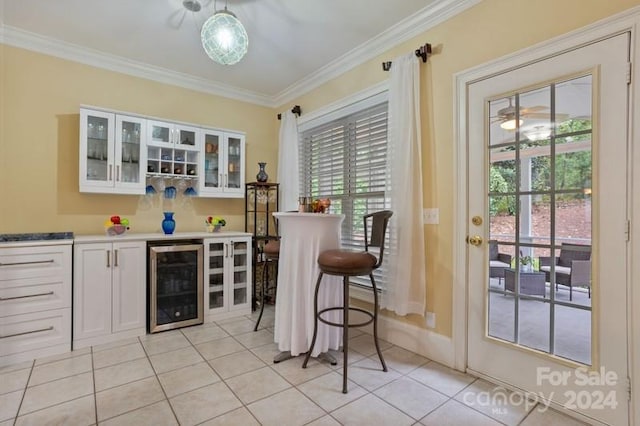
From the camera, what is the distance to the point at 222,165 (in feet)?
12.3

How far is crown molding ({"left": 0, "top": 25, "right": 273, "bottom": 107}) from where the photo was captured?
2.83m

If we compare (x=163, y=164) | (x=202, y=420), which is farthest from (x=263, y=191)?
(x=202, y=420)

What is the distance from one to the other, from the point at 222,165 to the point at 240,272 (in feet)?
4.38

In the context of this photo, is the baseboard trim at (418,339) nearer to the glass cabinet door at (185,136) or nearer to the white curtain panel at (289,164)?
the white curtain panel at (289,164)

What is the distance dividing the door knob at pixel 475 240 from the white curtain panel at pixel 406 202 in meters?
0.36

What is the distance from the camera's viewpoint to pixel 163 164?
3441 millimetres

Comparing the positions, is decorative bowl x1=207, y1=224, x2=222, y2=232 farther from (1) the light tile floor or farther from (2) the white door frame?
(2) the white door frame

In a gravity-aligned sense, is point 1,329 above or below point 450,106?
below

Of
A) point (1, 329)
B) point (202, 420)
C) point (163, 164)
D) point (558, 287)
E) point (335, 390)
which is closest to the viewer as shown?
point (202, 420)

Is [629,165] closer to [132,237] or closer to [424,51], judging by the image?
[424,51]

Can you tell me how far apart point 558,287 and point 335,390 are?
1537mm

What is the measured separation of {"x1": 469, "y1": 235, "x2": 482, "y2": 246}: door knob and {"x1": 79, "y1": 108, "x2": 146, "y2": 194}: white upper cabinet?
321 centimetres

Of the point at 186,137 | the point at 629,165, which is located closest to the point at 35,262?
the point at 186,137

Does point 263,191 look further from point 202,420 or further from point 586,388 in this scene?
point 586,388
